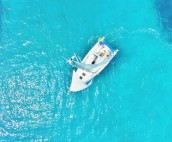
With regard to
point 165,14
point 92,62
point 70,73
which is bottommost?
point 70,73

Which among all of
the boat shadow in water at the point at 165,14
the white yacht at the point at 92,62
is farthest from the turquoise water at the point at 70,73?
the boat shadow in water at the point at 165,14

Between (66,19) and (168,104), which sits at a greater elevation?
(66,19)

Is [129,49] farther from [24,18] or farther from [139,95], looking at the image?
[24,18]

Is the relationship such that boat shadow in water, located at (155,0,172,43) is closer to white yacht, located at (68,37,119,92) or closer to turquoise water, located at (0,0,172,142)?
turquoise water, located at (0,0,172,142)

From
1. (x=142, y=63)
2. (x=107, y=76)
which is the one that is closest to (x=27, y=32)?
(x=107, y=76)

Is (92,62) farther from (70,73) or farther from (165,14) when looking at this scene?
(165,14)

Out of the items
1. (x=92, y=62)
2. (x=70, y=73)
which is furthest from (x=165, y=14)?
(x=70, y=73)

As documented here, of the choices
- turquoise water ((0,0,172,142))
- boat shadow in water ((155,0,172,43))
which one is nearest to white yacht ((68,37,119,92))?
turquoise water ((0,0,172,142))
